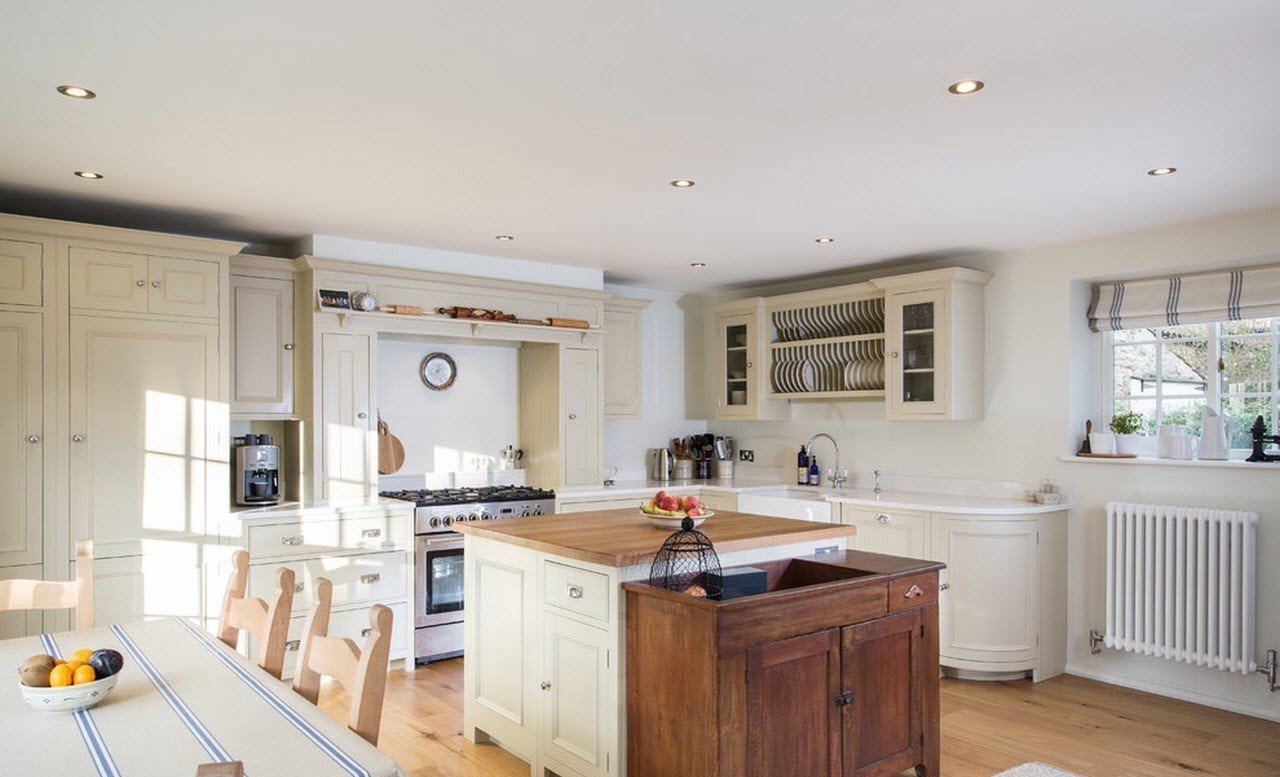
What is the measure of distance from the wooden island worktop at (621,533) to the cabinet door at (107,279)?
1949 mm

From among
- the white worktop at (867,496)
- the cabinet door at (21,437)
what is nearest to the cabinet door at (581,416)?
the white worktop at (867,496)

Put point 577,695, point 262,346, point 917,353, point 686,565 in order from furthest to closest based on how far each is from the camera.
Answer: point 917,353
point 262,346
point 577,695
point 686,565

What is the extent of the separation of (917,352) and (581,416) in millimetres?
2243

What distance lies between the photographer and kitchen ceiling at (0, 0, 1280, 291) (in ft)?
7.20

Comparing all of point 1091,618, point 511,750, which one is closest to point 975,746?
point 1091,618

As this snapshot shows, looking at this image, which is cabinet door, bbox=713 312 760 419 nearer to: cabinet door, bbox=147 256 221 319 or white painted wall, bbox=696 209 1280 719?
white painted wall, bbox=696 209 1280 719

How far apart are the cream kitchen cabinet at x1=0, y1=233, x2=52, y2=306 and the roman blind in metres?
5.47

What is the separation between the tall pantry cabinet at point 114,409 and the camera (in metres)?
3.78

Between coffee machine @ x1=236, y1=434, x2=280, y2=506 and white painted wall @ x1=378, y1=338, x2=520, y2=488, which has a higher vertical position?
white painted wall @ x1=378, y1=338, x2=520, y2=488

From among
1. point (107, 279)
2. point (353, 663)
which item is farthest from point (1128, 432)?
point (107, 279)

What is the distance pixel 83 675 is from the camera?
1.82 meters

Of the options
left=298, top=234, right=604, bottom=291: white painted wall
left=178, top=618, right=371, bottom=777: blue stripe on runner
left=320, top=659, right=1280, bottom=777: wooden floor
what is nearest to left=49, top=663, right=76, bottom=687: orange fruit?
left=178, top=618, right=371, bottom=777: blue stripe on runner

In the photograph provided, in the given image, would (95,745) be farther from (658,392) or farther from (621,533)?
(658,392)

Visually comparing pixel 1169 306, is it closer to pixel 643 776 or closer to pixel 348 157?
pixel 643 776
